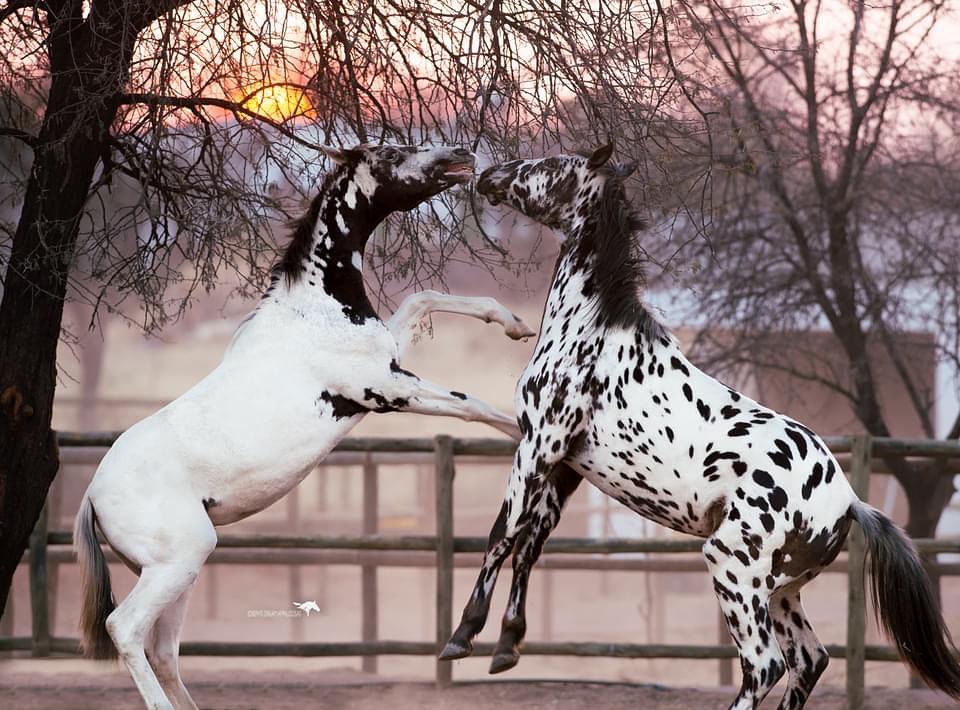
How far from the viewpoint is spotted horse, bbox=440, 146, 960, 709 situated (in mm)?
3814

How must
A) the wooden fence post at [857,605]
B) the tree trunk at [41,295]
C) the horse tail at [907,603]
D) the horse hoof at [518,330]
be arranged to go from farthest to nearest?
1. the wooden fence post at [857,605]
2. the tree trunk at [41,295]
3. the horse hoof at [518,330]
4. the horse tail at [907,603]

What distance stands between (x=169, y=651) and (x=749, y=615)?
2.19m

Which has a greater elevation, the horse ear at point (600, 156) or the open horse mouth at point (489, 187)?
the horse ear at point (600, 156)

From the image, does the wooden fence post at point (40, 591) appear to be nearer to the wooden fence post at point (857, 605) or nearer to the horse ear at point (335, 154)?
the horse ear at point (335, 154)

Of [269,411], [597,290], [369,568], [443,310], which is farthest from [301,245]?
[369,568]

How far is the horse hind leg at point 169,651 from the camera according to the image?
4.30 m

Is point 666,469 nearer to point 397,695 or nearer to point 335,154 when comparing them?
point 335,154

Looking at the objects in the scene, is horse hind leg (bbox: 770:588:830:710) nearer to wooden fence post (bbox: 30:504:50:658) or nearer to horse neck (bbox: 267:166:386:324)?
horse neck (bbox: 267:166:386:324)

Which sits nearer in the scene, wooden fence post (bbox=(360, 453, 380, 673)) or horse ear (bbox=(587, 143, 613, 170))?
horse ear (bbox=(587, 143, 613, 170))

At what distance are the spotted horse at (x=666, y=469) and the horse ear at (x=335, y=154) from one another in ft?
2.41

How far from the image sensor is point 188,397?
167 inches

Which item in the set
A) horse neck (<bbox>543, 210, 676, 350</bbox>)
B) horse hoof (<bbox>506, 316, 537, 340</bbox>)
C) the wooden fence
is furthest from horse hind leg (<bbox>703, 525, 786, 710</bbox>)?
the wooden fence

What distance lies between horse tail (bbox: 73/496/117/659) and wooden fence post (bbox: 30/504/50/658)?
3096 millimetres

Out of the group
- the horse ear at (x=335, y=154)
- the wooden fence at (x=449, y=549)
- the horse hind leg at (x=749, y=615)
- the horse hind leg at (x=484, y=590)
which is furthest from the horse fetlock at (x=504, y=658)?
the wooden fence at (x=449, y=549)
